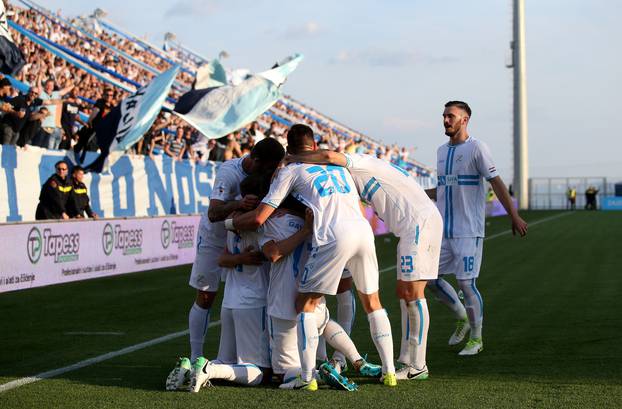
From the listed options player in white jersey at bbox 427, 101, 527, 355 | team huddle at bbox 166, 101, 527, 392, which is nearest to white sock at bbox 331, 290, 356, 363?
team huddle at bbox 166, 101, 527, 392

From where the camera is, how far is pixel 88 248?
1570 cm

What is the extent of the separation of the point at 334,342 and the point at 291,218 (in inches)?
36.3

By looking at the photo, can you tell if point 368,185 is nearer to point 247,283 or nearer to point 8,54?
point 247,283

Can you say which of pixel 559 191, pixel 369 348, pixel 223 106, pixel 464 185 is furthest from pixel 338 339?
pixel 559 191

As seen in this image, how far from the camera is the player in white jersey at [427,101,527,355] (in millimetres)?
8359

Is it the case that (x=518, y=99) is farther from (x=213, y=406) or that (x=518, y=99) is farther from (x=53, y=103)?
(x=213, y=406)

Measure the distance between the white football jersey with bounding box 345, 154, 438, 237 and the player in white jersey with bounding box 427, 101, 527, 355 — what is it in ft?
4.75

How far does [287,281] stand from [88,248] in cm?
963

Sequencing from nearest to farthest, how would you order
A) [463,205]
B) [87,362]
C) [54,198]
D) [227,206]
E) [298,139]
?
1. [298,139]
2. [227,206]
3. [87,362]
4. [463,205]
5. [54,198]

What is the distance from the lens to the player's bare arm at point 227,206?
672 centimetres

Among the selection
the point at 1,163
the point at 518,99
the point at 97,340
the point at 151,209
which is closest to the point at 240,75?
the point at 151,209

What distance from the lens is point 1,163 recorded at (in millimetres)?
15898

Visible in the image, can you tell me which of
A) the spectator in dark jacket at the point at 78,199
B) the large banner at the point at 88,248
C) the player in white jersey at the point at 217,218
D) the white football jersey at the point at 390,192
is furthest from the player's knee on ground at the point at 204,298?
the spectator in dark jacket at the point at 78,199

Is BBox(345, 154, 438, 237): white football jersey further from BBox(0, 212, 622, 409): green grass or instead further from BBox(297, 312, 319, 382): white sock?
BBox(0, 212, 622, 409): green grass
